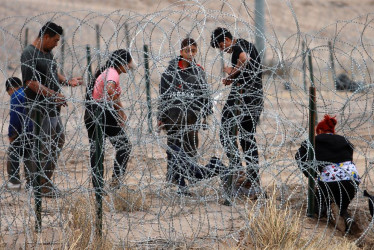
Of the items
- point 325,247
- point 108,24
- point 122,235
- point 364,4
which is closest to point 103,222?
point 122,235

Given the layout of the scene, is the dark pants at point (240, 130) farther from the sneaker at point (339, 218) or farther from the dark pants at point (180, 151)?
the sneaker at point (339, 218)

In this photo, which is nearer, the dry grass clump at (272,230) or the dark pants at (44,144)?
the dark pants at (44,144)

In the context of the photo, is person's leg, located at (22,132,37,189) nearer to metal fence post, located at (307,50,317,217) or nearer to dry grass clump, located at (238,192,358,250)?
dry grass clump, located at (238,192,358,250)

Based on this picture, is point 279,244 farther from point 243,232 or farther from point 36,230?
point 36,230

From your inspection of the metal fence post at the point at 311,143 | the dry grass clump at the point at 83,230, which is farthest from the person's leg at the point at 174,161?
the metal fence post at the point at 311,143

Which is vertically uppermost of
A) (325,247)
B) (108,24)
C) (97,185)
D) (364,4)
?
(364,4)

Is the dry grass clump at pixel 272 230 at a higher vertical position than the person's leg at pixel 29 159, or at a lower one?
lower

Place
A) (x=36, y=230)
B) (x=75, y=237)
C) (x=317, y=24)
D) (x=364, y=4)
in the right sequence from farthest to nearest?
(x=364, y=4), (x=317, y=24), (x=36, y=230), (x=75, y=237)

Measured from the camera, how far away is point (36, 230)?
5.70 m

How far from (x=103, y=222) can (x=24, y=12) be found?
20249 millimetres

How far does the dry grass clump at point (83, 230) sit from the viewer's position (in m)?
5.21

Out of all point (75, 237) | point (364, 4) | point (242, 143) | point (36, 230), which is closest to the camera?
point (75, 237)

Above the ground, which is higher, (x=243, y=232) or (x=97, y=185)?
(x=97, y=185)

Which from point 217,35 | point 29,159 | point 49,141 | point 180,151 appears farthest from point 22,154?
point 217,35
